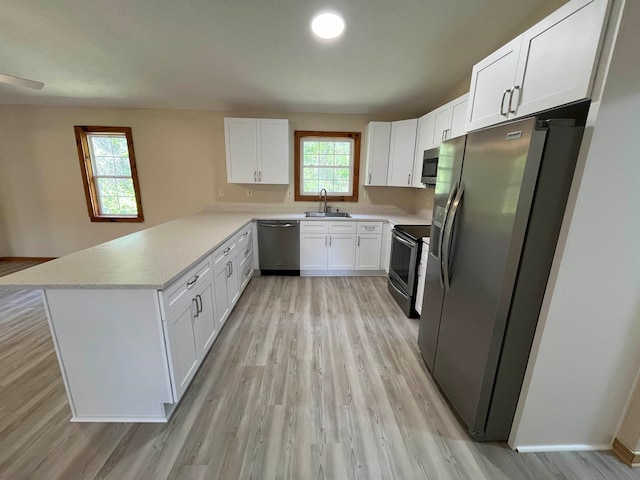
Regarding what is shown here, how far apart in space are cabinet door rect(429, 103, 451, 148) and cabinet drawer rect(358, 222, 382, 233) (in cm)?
125

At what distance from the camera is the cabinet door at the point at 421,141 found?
325 centimetres

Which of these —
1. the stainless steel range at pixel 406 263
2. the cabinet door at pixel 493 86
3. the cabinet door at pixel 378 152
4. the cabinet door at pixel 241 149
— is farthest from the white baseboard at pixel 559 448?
the cabinet door at pixel 241 149

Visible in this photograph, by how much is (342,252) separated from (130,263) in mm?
2735

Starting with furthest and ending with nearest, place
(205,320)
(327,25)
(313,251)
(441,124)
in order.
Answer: (313,251)
(441,124)
(327,25)
(205,320)

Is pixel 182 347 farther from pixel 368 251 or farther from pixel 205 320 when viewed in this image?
pixel 368 251

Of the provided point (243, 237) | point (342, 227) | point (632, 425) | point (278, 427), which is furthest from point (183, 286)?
point (632, 425)

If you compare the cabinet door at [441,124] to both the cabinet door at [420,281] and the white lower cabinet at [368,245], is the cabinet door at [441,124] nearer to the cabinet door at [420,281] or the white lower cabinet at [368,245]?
the white lower cabinet at [368,245]

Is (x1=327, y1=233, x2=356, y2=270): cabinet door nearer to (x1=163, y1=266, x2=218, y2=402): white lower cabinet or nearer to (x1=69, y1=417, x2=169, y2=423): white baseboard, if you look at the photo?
(x1=163, y1=266, x2=218, y2=402): white lower cabinet

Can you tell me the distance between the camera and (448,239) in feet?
5.28

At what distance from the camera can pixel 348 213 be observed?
4.30m

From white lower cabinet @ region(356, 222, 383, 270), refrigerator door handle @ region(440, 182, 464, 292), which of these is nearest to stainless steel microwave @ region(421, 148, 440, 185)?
white lower cabinet @ region(356, 222, 383, 270)

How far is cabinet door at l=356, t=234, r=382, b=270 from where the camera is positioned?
3871 mm

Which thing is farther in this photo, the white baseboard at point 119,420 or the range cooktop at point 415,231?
the range cooktop at point 415,231

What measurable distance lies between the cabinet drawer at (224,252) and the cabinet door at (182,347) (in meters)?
0.56
